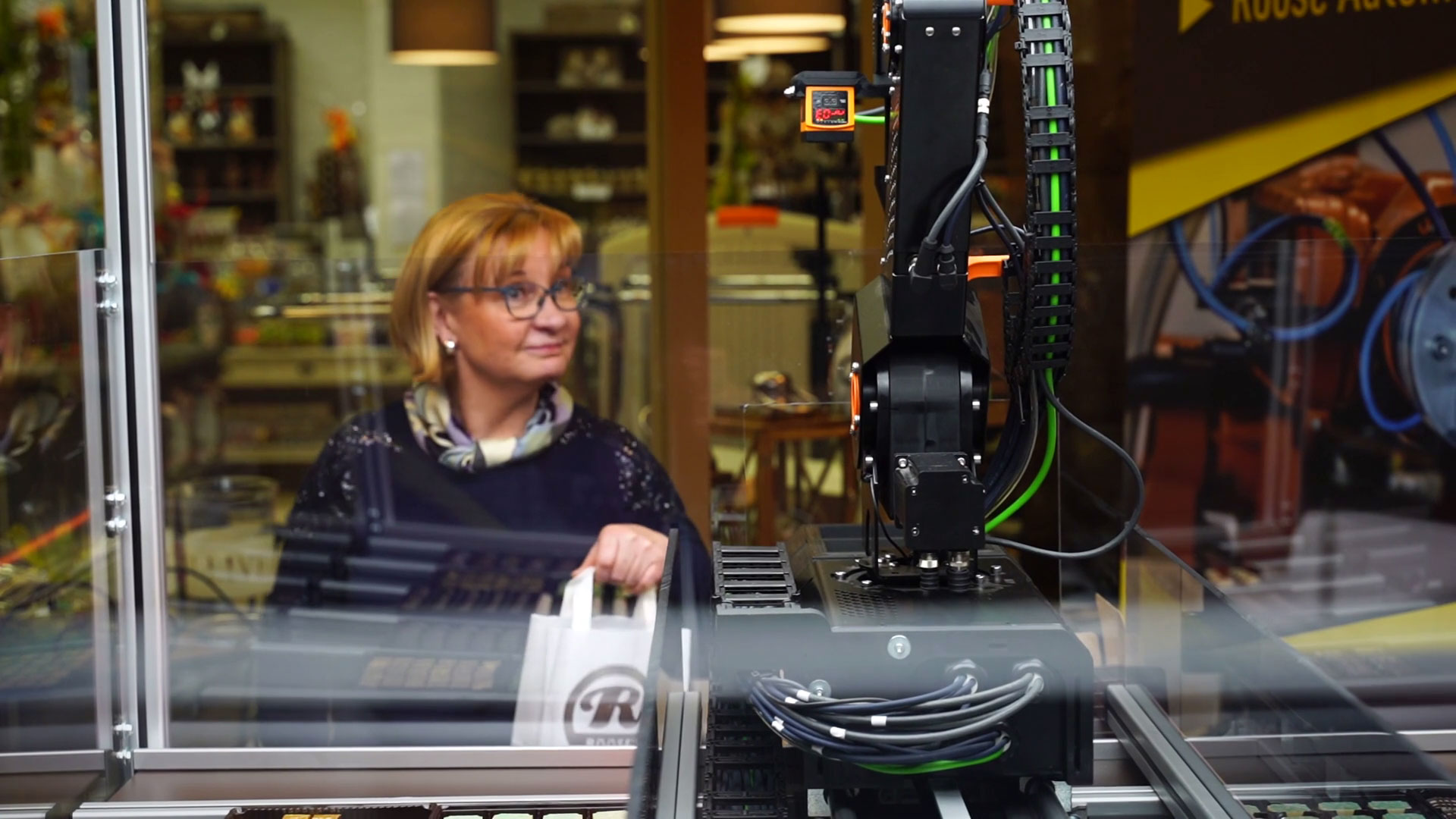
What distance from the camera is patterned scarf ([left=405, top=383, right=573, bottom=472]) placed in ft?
9.22

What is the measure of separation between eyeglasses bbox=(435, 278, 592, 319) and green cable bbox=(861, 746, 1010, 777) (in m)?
1.62

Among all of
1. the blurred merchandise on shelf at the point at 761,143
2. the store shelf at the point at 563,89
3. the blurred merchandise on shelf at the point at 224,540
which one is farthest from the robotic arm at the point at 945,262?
the store shelf at the point at 563,89

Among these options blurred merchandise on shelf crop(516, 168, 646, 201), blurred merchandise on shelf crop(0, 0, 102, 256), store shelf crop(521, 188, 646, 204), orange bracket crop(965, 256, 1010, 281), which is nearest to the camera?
orange bracket crop(965, 256, 1010, 281)

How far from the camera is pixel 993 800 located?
1377 millimetres

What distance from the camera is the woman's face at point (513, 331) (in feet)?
8.95

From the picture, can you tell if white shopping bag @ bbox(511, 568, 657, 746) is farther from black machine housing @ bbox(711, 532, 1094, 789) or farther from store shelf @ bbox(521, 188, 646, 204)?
store shelf @ bbox(521, 188, 646, 204)

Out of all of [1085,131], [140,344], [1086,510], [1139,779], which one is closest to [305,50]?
[1085,131]

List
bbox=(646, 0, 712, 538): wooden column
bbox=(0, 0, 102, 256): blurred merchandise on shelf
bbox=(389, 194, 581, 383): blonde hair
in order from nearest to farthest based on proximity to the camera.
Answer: bbox=(389, 194, 581, 383): blonde hair < bbox=(646, 0, 712, 538): wooden column < bbox=(0, 0, 102, 256): blurred merchandise on shelf

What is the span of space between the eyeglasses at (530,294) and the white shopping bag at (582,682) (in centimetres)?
62

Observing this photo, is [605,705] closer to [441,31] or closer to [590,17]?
[441,31]

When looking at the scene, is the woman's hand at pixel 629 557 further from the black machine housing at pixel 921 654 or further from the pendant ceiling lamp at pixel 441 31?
the pendant ceiling lamp at pixel 441 31

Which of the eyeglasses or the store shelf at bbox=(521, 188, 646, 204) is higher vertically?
the store shelf at bbox=(521, 188, 646, 204)

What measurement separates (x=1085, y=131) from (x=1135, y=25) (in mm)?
310

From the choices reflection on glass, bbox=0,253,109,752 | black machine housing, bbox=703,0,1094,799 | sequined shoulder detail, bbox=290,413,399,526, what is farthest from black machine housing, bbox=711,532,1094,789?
sequined shoulder detail, bbox=290,413,399,526
